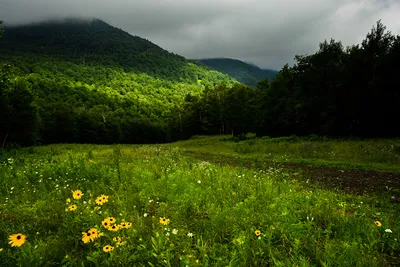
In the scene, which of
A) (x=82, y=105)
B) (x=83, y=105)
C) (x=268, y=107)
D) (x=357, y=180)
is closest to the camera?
(x=357, y=180)

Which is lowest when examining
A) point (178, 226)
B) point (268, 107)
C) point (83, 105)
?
point (178, 226)

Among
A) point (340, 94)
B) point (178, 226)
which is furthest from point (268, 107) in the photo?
point (178, 226)

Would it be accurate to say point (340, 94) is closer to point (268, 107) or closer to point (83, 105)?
point (268, 107)

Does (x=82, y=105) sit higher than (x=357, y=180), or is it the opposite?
(x=82, y=105)

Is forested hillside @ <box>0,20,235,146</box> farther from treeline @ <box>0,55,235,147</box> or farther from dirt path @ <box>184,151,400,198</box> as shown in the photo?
dirt path @ <box>184,151,400,198</box>

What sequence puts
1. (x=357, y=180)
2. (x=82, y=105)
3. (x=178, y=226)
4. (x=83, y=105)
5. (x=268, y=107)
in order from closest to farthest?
(x=178, y=226) → (x=357, y=180) → (x=268, y=107) → (x=83, y=105) → (x=82, y=105)

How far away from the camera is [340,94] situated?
29.3 m

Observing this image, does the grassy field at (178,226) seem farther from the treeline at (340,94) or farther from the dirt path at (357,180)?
the treeline at (340,94)

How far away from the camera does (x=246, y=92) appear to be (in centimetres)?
5934

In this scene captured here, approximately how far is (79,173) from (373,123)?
28.6 metres

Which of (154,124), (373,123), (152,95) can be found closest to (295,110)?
(373,123)

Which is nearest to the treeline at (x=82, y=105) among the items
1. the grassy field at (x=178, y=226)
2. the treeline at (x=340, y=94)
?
the grassy field at (x=178, y=226)

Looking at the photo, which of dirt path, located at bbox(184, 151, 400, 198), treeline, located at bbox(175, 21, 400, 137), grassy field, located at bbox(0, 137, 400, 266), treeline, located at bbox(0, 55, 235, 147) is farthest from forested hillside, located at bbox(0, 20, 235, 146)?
treeline, located at bbox(175, 21, 400, 137)

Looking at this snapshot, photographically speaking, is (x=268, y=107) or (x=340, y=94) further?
(x=268, y=107)
